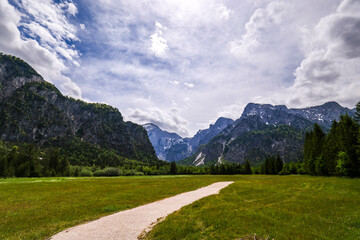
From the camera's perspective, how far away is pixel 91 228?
13.6m

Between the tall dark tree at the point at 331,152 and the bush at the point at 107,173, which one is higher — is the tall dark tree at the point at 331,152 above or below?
above

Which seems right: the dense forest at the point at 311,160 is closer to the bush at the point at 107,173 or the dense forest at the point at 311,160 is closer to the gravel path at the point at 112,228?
the bush at the point at 107,173

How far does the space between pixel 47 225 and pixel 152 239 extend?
33.8ft

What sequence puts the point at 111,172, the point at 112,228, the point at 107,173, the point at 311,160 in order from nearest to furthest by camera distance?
the point at 112,228 → the point at 311,160 → the point at 107,173 → the point at 111,172

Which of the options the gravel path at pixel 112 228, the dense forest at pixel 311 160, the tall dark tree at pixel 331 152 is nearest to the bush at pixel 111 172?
the dense forest at pixel 311 160

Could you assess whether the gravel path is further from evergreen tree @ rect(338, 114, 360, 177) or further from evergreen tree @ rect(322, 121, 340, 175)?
evergreen tree @ rect(322, 121, 340, 175)

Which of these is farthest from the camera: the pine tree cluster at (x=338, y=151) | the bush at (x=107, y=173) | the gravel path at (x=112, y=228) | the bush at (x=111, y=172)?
the bush at (x=111, y=172)

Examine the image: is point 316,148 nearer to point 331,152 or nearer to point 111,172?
point 331,152

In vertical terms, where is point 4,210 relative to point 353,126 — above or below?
below

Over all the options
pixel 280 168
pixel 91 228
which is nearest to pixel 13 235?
pixel 91 228

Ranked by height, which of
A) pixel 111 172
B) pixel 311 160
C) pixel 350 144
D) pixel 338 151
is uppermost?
pixel 350 144

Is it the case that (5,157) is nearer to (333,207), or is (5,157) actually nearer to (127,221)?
(127,221)

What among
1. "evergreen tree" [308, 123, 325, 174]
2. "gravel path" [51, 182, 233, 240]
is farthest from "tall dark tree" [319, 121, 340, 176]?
"gravel path" [51, 182, 233, 240]

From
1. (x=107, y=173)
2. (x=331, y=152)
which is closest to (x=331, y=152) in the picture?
(x=331, y=152)
